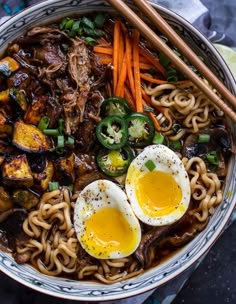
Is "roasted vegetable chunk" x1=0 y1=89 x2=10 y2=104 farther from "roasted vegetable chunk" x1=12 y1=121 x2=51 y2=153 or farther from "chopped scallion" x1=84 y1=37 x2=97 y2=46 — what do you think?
"chopped scallion" x1=84 y1=37 x2=97 y2=46

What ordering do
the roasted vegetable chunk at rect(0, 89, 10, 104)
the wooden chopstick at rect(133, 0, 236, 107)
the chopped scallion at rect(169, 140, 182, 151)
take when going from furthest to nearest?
the chopped scallion at rect(169, 140, 182, 151) < the roasted vegetable chunk at rect(0, 89, 10, 104) < the wooden chopstick at rect(133, 0, 236, 107)

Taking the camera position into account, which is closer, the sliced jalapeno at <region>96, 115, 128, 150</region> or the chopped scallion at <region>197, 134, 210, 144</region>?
the sliced jalapeno at <region>96, 115, 128, 150</region>

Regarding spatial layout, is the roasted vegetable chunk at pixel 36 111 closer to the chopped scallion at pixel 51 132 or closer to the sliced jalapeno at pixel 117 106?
the chopped scallion at pixel 51 132

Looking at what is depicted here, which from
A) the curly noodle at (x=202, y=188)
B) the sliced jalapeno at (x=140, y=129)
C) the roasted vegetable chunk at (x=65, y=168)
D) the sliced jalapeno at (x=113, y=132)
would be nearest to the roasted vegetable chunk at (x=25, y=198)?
the roasted vegetable chunk at (x=65, y=168)

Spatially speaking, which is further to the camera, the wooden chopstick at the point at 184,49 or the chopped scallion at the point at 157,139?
the chopped scallion at the point at 157,139

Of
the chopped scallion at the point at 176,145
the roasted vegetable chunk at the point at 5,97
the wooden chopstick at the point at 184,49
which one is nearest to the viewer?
the wooden chopstick at the point at 184,49

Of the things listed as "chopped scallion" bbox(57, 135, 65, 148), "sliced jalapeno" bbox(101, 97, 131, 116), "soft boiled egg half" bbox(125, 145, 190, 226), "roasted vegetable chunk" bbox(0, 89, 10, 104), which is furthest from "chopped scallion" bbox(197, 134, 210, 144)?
"roasted vegetable chunk" bbox(0, 89, 10, 104)

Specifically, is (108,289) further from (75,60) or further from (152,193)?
(75,60)
